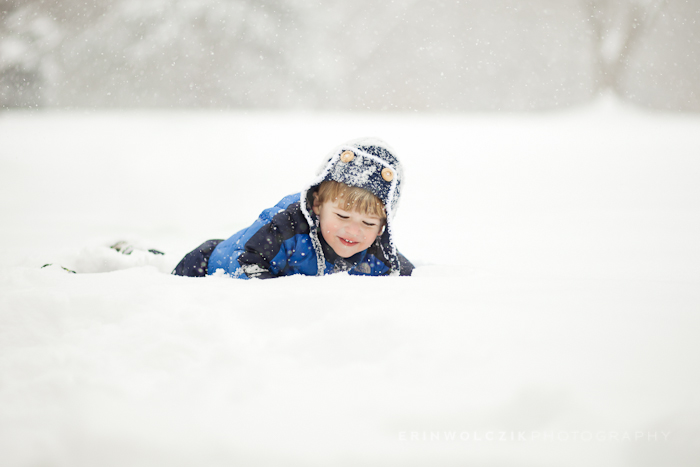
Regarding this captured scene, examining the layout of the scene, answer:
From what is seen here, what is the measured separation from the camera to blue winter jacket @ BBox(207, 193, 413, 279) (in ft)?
4.96

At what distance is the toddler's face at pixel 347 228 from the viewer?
58.1 inches

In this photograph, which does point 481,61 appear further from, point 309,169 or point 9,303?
point 9,303

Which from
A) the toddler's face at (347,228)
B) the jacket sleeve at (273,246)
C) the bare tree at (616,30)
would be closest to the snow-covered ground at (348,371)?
the toddler's face at (347,228)

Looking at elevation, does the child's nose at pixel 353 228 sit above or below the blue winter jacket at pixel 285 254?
above

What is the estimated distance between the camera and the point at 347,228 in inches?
57.8

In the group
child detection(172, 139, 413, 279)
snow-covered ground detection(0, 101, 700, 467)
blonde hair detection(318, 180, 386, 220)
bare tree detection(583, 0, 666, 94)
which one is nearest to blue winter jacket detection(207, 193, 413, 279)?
child detection(172, 139, 413, 279)

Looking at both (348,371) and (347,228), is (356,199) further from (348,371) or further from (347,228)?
(348,371)

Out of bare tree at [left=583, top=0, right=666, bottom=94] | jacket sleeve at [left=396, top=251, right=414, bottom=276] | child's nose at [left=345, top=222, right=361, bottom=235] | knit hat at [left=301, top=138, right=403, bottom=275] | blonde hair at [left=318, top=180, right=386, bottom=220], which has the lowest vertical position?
jacket sleeve at [left=396, top=251, right=414, bottom=276]

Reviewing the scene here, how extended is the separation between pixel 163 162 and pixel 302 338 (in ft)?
13.4

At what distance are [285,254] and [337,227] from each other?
226 mm

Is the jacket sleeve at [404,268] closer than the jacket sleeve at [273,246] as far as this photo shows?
No

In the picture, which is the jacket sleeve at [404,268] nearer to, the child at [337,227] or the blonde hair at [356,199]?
the child at [337,227]

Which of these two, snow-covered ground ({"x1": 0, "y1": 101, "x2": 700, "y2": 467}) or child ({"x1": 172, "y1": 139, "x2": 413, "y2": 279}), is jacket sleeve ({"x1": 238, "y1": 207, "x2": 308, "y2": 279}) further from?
snow-covered ground ({"x1": 0, "y1": 101, "x2": 700, "y2": 467})

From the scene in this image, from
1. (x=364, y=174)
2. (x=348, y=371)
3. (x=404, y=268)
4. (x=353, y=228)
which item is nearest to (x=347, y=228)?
(x=353, y=228)
